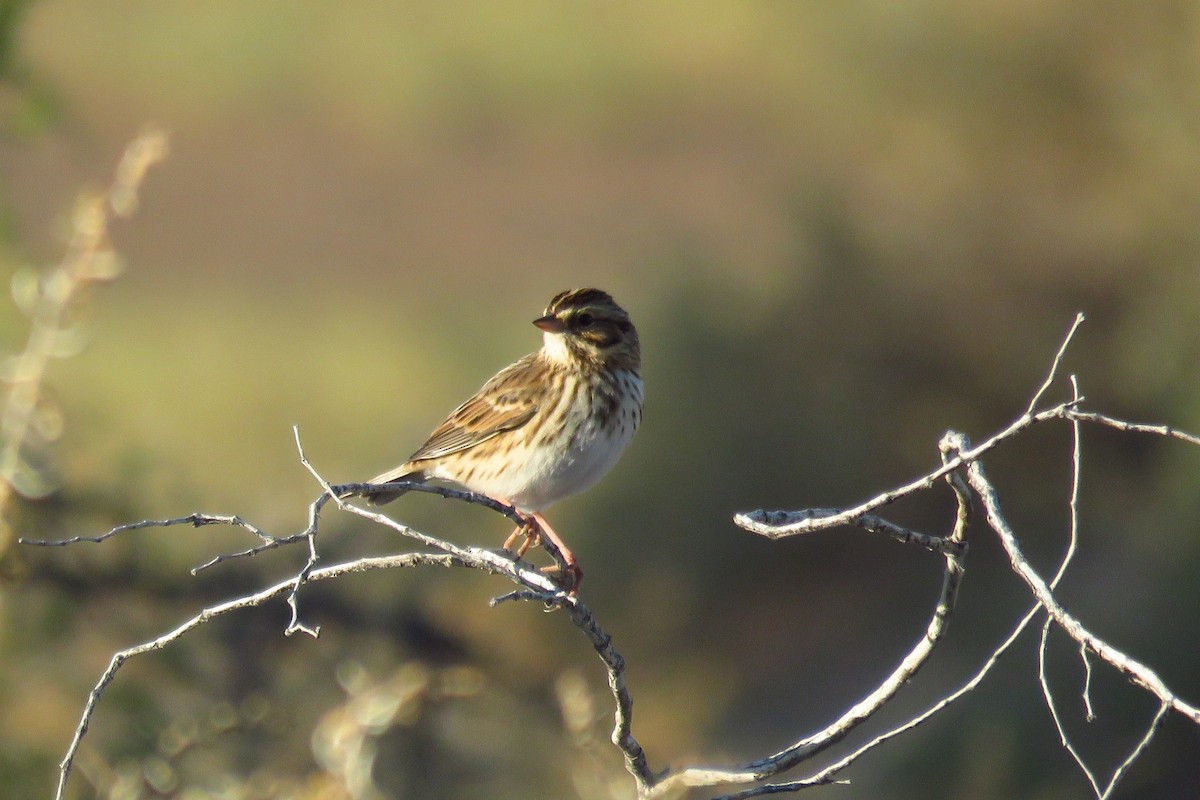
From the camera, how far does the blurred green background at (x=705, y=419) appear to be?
6.96m

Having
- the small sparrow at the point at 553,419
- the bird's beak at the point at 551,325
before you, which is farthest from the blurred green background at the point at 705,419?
the bird's beak at the point at 551,325

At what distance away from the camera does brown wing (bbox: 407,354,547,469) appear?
18.5 feet

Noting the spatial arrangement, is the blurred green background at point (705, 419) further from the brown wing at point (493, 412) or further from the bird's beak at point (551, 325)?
the bird's beak at point (551, 325)

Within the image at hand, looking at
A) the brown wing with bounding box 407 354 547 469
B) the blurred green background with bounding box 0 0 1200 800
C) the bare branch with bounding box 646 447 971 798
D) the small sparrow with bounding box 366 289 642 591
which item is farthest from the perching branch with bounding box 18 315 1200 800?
the brown wing with bounding box 407 354 547 469

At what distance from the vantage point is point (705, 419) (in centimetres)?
1216

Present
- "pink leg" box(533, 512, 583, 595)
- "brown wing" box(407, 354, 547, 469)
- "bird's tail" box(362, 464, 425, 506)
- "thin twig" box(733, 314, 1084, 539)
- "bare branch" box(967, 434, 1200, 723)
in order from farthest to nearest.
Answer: "brown wing" box(407, 354, 547, 469) < "bird's tail" box(362, 464, 425, 506) < "pink leg" box(533, 512, 583, 595) < "thin twig" box(733, 314, 1084, 539) < "bare branch" box(967, 434, 1200, 723)

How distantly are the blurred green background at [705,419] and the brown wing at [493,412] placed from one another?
3.22 feet

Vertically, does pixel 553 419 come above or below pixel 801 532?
above

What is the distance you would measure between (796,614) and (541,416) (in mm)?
7719

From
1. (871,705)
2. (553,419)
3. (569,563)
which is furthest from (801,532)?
(553,419)

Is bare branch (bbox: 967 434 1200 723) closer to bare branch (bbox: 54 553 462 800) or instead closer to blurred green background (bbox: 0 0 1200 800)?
bare branch (bbox: 54 553 462 800)

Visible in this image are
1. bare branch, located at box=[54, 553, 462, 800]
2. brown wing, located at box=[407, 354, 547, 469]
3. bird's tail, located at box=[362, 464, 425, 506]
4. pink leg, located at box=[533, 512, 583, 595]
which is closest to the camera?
bare branch, located at box=[54, 553, 462, 800]

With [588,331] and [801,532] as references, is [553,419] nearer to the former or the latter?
[588,331]

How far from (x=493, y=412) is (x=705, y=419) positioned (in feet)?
21.5
